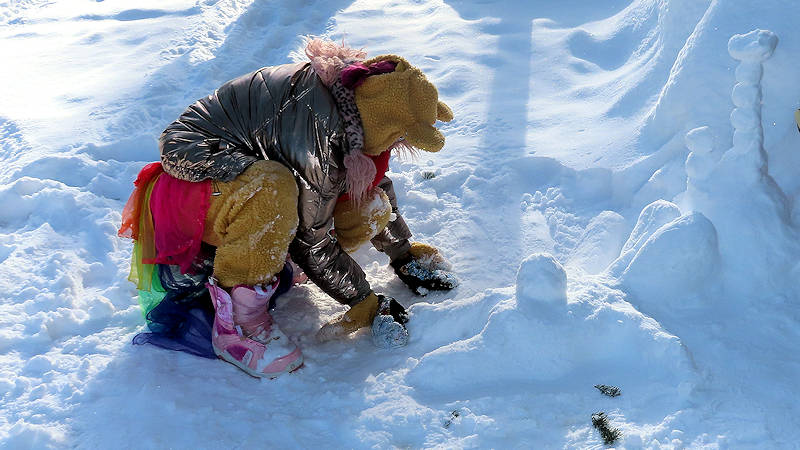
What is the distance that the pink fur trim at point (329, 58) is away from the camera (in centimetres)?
236

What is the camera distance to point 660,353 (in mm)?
2178

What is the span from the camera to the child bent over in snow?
2355 millimetres

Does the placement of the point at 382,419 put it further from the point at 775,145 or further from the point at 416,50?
the point at 416,50

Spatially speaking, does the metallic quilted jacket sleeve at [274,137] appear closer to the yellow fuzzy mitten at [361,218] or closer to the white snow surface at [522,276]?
the yellow fuzzy mitten at [361,218]

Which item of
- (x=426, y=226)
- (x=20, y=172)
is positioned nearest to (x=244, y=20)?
(x=20, y=172)

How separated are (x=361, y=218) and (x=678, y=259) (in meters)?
1.12

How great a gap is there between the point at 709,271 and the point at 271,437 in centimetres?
154

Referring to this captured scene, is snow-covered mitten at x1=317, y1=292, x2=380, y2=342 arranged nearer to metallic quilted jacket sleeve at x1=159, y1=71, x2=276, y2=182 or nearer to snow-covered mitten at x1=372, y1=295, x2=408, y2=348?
snow-covered mitten at x1=372, y1=295, x2=408, y2=348

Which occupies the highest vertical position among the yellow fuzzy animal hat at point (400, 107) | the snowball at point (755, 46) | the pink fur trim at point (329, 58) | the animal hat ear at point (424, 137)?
the snowball at point (755, 46)

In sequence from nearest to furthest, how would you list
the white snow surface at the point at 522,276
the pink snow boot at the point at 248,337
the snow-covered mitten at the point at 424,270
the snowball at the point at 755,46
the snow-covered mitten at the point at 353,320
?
the white snow surface at the point at 522,276, the snowball at the point at 755,46, the pink snow boot at the point at 248,337, the snow-covered mitten at the point at 353,320, the snow-covered mitten at the point at 424,270

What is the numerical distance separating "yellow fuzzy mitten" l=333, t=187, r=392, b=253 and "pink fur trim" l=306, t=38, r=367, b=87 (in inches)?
19.9

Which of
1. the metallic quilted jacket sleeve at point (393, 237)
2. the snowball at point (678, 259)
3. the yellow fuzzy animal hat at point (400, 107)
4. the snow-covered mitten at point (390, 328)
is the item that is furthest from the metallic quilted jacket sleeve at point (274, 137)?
the snowball at point (678, 259)

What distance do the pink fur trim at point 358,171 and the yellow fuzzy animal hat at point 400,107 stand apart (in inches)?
2.8

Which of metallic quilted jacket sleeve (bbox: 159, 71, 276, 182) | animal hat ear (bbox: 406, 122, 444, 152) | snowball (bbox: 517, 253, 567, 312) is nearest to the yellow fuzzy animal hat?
animal hat ear (bbox: 406, 122, 444, 152)
